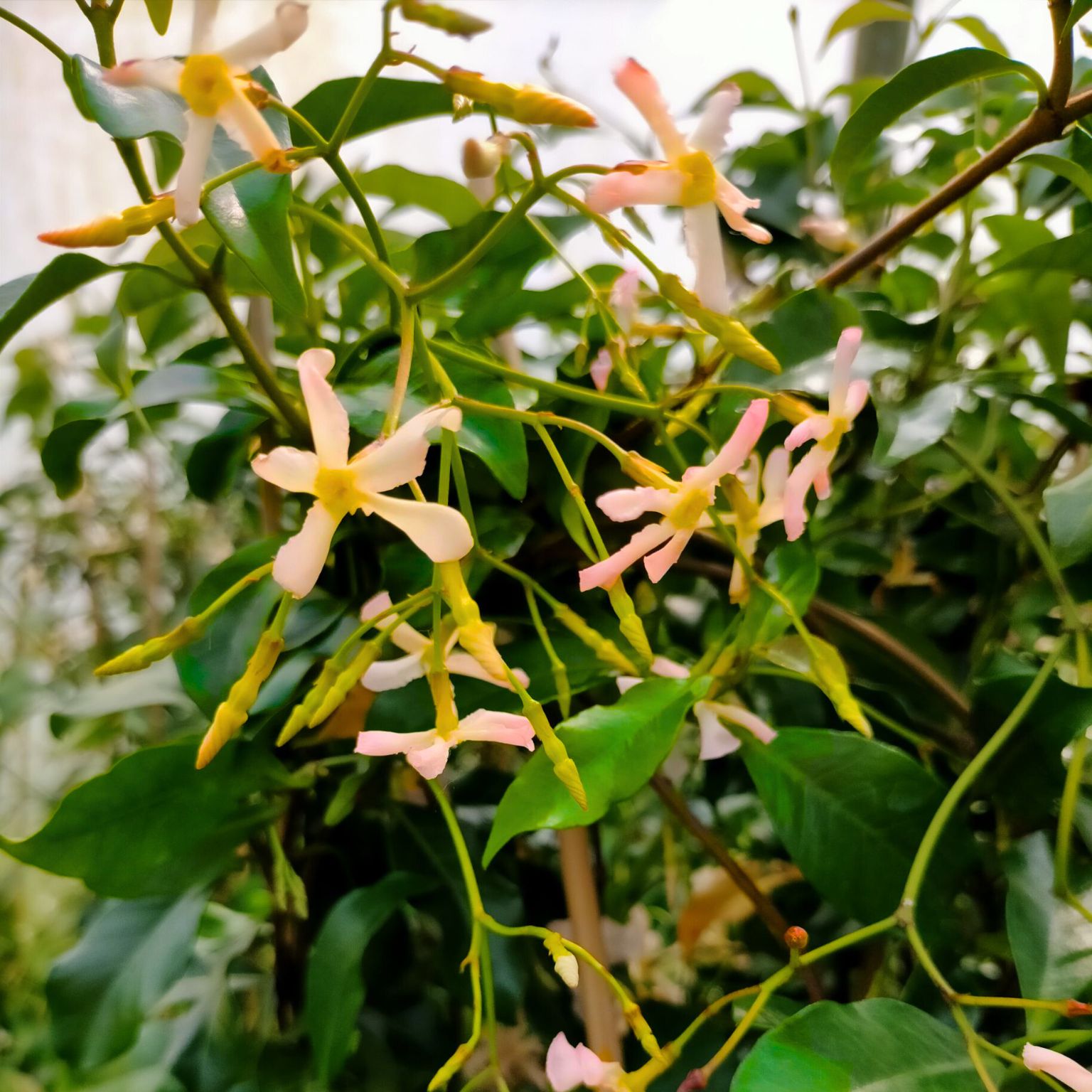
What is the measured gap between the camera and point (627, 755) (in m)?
0.25

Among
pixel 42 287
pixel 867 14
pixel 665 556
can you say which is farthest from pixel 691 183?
pixel 867 14

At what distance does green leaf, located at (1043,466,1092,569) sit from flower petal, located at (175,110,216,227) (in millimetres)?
288

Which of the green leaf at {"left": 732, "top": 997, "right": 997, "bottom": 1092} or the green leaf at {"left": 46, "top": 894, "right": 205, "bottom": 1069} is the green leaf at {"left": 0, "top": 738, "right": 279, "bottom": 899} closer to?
the green leaf at {"left": 46, "top": 894, "right": 205, "bottom": 1069}

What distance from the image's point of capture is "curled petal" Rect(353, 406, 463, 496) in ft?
0.63

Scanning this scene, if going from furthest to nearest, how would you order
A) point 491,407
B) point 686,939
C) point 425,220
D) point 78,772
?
point 425,220
point 78,772
point 686,939
point 491,407

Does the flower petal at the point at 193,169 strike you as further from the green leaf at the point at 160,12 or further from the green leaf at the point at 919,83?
the green leaf at the point at 919,83

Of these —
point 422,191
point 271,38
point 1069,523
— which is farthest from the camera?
point 422,191

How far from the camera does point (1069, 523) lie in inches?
11.6

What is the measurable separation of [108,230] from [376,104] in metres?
0.15

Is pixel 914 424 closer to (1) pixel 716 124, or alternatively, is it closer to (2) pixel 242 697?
(1) pixel 716 124

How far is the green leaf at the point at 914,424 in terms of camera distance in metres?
0.30

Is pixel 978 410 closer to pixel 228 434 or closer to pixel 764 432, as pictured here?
pixel 764 432

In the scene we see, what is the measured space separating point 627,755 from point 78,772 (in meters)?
0.74

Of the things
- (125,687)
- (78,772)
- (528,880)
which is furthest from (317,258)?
(78,772)
